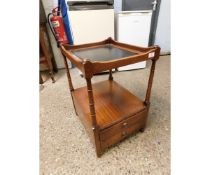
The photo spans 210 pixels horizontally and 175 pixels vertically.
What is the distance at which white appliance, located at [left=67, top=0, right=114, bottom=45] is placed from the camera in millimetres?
1837

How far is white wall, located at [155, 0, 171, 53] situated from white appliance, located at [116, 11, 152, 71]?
0.75 meters

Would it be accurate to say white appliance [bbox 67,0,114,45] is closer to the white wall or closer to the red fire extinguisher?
the red fire extinguisher

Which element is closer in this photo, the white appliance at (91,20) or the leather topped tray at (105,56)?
the leather topped tray at (105,56)

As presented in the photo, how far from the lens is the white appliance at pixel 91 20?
1.84m

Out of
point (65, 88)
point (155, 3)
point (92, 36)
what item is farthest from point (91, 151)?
point (155, 3)

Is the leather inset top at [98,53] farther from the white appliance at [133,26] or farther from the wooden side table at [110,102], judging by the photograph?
the white appliance at [133,26]

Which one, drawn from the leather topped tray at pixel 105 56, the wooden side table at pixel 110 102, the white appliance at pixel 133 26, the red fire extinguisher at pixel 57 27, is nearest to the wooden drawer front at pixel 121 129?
the wooden side table at pixel 110 102

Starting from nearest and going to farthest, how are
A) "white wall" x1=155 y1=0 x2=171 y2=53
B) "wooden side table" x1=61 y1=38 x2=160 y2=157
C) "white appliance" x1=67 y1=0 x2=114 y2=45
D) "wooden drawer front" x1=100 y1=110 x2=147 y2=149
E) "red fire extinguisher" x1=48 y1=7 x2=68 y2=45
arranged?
"wooden side table" x1=61 y1=38 x2=160 y2=157 → "wooden drawer front" x1=100 y1=110 x2=147 y2=149 → "white appliance" x1=67 y1=0 x2=114 y2=45 → "red fire extinguisher" x1=48 y1=7 x2=68 y2=45 → "white wall" x1=155 y1=0 x2=171 y2=53

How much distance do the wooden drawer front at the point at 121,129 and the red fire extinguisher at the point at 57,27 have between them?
5.41 feet

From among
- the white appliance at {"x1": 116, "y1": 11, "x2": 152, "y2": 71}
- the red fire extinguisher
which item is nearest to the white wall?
the white appliance at {"x1": 116, "y1": 11, "x2": 152, "y2": 71}

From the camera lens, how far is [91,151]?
3.49ft

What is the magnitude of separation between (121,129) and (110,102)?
0.78 feet

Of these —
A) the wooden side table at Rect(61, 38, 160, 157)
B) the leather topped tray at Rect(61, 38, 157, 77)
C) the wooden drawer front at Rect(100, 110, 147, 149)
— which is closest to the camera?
the leather topped tray at Rect(61, 38, 157, 77)
